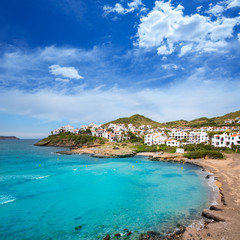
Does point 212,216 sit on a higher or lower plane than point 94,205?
higher

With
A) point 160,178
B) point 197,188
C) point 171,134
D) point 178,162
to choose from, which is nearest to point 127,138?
point 171,134

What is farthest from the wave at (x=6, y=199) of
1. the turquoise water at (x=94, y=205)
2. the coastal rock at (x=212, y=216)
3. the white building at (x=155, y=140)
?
the white building at (x=155, y=140)

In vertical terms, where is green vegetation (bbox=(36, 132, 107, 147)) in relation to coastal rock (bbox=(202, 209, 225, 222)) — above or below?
above

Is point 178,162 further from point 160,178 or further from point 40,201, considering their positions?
point 40,201

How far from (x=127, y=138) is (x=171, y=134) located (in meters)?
26.6

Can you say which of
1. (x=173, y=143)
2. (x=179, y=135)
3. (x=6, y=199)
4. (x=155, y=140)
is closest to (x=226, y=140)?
(x=173, y=143)

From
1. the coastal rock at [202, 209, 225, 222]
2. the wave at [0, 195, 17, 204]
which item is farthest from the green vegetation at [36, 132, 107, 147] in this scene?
the coastal rock at [202, 209, 225, 222]

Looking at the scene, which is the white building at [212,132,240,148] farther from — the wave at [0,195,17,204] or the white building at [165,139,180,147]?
the wave at [0,195,17,204]

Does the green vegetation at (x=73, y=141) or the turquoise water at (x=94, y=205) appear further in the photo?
the green vegetation at (x=73, y=141)

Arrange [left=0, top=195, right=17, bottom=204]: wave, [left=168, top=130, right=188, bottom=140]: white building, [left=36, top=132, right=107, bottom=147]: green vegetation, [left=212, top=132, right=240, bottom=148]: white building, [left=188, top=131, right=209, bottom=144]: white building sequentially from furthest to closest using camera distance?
[left=36, top=132, right=107, bottom=147]: green vegetation < [left=168, top=130, right=188, bottom=140]: white building < [left=188, top=131, right=209, bottom=144]: white building < [left=212, top=132, right=240, bottom=148]: white building < [left=0, top=195, right=17, bottom=204]: wave

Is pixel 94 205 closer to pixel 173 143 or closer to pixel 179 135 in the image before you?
pixel 173 143

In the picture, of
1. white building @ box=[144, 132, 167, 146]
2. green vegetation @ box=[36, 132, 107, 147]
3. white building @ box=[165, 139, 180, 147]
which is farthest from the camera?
green vegetation @ box=[36, 132, 107, 147]

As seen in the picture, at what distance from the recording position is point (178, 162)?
43438 millimetres

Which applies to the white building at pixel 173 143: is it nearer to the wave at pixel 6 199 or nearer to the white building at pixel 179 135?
the white building at pixel 179 135
